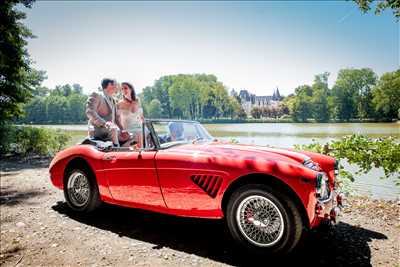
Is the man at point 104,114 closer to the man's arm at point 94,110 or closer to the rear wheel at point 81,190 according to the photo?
the man's arm at point 94,110

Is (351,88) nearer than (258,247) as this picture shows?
No

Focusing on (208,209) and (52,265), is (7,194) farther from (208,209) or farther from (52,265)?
(208,209)

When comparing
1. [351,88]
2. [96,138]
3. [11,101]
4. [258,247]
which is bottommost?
[258,247]

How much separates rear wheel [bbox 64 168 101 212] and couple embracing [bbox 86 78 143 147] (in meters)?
0.78

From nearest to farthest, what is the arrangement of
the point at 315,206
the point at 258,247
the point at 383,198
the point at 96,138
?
the point at 315,206, the point at 258,247, the point at 96,138, the point at 383,198

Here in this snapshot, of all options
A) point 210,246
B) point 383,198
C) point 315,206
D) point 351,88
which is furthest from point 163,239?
point 351,88

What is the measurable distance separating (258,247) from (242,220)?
336mm

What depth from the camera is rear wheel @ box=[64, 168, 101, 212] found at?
4.49 metres

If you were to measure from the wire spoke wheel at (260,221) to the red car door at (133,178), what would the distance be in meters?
1.14

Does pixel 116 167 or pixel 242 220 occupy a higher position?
pixel 116 167

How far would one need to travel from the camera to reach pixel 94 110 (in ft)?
17.1

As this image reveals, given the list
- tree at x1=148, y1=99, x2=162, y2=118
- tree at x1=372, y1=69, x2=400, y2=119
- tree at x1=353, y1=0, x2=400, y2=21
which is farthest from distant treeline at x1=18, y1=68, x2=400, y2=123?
tree at x1=353, y1=0, x2=400, y2=21

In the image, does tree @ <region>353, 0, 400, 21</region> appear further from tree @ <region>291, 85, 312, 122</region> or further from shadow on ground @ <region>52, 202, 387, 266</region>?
tree @ <region>291, 85, 312, 122</region>

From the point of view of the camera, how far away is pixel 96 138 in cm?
509
